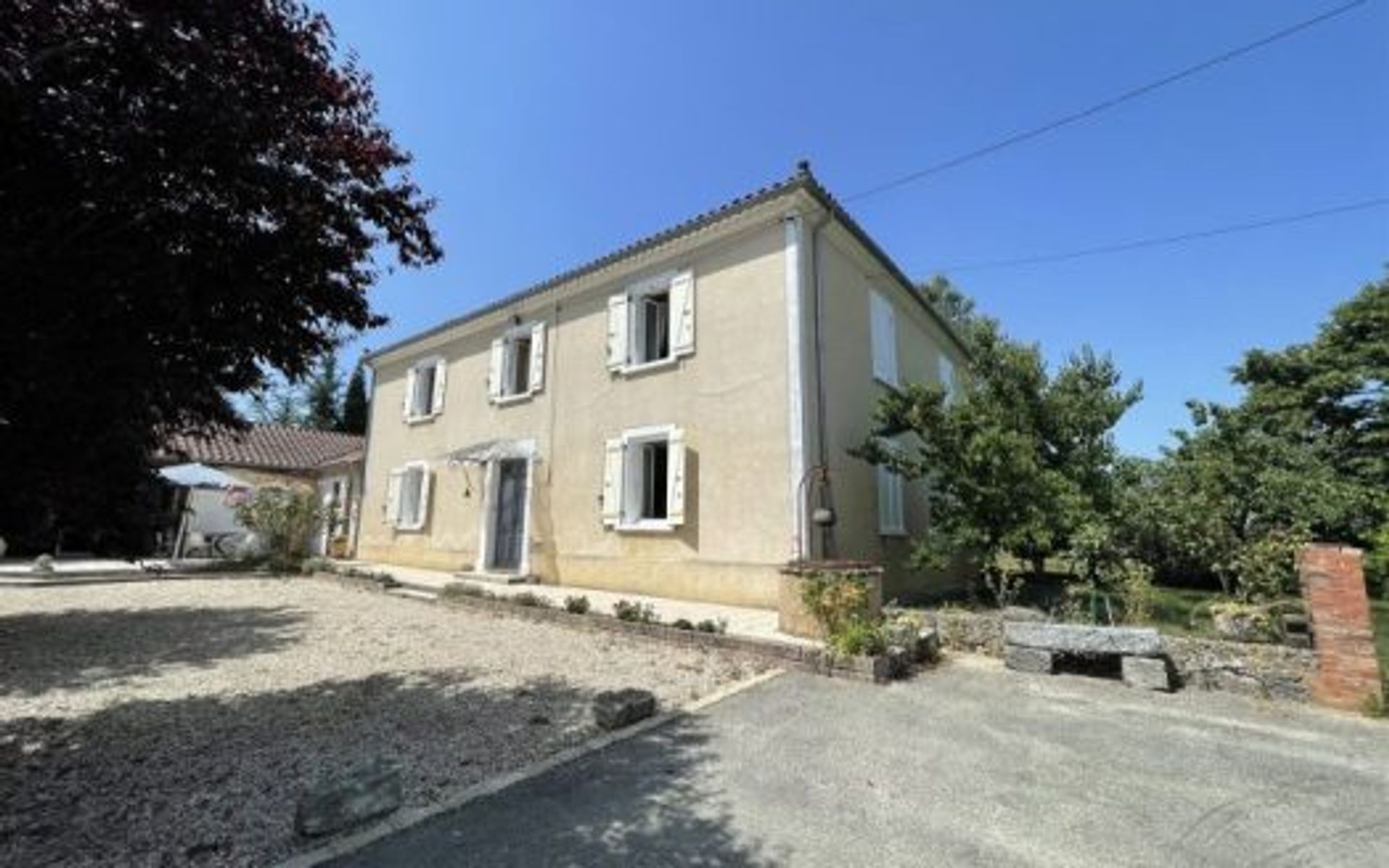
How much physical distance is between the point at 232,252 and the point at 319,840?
336 cm

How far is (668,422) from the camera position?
35.3 ft

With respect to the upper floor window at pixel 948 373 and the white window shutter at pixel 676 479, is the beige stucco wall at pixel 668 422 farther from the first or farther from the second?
the upper floor window at pixel 948 373

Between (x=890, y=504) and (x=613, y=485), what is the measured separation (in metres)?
4.78

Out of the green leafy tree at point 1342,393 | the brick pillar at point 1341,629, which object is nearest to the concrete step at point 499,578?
the brick pillar at point 1341,629

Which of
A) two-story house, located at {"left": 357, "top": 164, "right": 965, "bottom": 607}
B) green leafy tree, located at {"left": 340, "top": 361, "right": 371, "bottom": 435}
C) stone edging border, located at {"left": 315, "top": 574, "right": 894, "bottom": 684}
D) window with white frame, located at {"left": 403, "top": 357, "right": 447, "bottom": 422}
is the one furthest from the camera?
green leafy tree, located at {"left": 340, "top": 361, "right": 371, "bottom": 435}

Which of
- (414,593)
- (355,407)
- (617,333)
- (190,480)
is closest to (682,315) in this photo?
(617,333)

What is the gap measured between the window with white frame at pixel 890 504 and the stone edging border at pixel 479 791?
6.12m

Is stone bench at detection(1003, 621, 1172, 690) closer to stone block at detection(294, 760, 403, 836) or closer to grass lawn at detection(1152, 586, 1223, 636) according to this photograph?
grass lawn at detection(1152, 586, 1223, 636)

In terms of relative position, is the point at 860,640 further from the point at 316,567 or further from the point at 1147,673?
the point at 316,567

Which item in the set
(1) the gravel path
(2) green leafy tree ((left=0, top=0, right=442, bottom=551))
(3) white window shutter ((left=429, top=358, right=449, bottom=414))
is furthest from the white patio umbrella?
(2) green leafy tree ((left=0, top=0, right=442, bottom=551))

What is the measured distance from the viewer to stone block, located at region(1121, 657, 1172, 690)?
5992 millimetres

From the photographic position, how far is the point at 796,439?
30.1ft

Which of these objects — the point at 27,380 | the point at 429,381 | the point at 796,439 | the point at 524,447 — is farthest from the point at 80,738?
the point at 429,381

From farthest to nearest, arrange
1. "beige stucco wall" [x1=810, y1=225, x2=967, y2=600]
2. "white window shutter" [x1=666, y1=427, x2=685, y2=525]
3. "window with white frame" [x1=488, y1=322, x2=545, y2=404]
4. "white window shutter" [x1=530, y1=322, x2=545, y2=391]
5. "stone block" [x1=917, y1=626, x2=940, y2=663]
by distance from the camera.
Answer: "window with white frame" [x1=488, y1=322, x2=545, y2=404] < "white window shutter" [x1=530, y1=322, x2=545, y2=391] < "white window shutter" [x1=666, y1=427, x2=685, y2=525] < "beige stucco wall" [x1=810, y1=225, x2=967, y2=600] < "stone block" [x1=917, y1=626, x2=940, y2=663]
